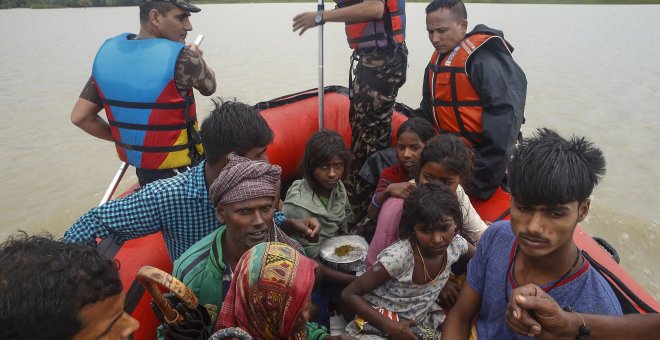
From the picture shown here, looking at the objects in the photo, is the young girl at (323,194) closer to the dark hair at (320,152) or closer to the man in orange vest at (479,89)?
the dark hair at (320,152)

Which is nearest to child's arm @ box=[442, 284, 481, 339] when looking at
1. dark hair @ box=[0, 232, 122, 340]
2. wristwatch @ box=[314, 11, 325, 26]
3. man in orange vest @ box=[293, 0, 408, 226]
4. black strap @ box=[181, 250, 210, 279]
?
black strap @ box=[181, 250, 210, 279]

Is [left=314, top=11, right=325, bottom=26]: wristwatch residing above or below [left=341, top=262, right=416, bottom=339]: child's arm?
above

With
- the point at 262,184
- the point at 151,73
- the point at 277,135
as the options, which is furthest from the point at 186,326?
the point at 277,135

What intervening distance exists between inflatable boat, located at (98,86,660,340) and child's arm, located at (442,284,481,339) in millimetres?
420

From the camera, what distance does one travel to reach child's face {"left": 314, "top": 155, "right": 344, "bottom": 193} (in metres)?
2.38

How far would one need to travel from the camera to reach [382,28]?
2936 mm

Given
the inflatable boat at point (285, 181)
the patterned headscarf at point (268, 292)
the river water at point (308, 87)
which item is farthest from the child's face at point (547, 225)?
the river water at point (308, 87)

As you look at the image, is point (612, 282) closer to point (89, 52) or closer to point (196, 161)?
point (196, 161)

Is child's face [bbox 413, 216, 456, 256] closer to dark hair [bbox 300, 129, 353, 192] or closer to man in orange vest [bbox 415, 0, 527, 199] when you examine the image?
dark hair [bbox 300, 129, 353, 192]

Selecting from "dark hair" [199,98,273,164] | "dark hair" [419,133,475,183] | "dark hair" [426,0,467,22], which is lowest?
"dark hair" [419,133,475,183]

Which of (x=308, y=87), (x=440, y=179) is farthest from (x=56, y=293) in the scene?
(x=308, y=87)

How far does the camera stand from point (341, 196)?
98.9 inches

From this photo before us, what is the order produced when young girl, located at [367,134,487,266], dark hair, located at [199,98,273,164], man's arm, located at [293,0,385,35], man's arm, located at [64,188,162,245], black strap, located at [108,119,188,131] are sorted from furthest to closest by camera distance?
man's arm, located at [293,0,385,35] → black strap, located at [108,119,188,131] → young girl, located at [367,134,487,266] → dark hair, located at [199,98,273,164] → man's arm, located at [64,188,162,245]

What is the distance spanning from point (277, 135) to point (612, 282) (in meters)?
2.13
